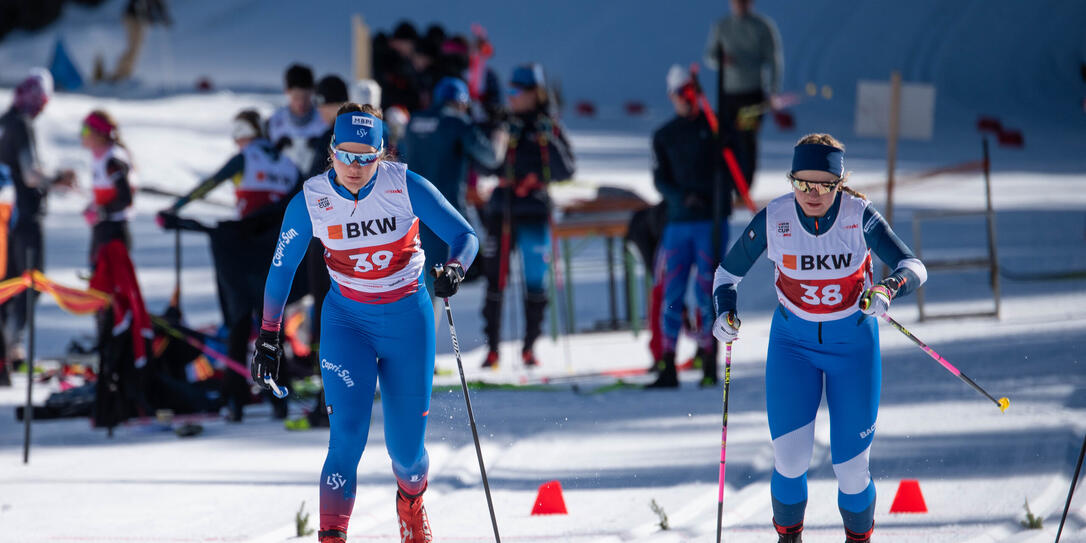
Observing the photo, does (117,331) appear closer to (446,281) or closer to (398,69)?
(446,281)

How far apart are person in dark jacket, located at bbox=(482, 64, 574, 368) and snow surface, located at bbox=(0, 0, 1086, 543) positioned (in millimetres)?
865

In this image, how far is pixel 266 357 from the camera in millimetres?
5113

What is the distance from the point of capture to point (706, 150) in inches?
365

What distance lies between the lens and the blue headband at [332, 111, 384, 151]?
507 cm

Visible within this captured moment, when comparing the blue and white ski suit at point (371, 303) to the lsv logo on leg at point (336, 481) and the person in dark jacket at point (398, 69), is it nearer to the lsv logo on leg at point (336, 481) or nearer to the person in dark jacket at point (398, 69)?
the lsv logo on leg at point (336, 481)

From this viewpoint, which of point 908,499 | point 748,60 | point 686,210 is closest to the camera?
point 908,499

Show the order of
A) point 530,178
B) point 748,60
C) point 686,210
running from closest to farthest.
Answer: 1. point 686,210
2. point 530,178
3. point 748,60

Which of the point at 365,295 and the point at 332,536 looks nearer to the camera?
the point at 332,536

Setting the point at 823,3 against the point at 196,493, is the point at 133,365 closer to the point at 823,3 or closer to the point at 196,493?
the point at 196,493

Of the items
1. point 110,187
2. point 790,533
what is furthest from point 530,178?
point 790,533

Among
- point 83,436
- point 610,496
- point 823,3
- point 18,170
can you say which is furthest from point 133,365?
point 823,3

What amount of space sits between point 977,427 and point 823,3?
25603 mm

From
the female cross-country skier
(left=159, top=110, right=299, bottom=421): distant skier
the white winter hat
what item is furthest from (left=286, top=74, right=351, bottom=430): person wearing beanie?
the female cross-country skier

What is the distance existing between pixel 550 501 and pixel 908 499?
171 cm
